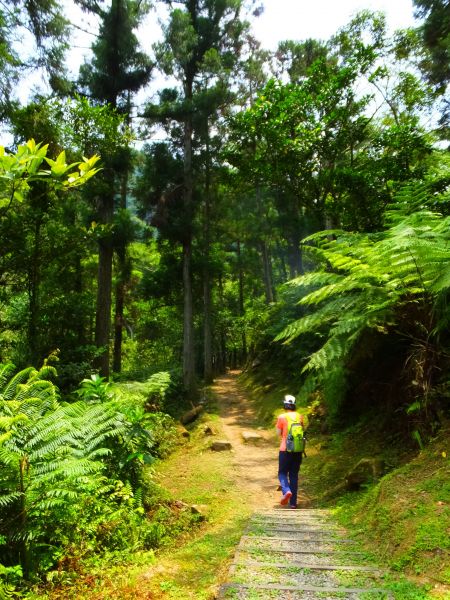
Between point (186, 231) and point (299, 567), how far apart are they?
1377cm

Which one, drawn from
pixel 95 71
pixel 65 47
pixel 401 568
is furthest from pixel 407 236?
pixel 95 71

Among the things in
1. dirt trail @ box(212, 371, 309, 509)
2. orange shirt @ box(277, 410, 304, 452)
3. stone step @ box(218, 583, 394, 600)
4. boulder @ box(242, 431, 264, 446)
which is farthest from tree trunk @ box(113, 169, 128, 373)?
stone step @ box(218, 583, 394, 600)

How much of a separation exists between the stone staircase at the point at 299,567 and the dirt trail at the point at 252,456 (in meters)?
2.26

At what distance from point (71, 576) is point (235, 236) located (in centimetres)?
2275

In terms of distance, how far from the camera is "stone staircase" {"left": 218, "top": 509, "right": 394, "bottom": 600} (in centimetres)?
270

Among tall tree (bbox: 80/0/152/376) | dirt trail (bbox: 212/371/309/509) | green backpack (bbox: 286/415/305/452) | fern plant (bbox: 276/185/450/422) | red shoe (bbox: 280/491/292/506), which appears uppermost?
tall tree (bbox: 80/0/152/376)

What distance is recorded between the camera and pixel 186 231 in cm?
1580

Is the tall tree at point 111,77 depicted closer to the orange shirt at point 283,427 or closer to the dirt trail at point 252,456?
the dirt trail at point 252,456

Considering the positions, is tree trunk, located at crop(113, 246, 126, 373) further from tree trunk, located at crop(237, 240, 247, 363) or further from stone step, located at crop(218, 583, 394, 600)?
stone step, located at crop(218, 583, 394, 600)

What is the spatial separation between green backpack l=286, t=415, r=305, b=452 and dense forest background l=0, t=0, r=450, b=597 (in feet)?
2.18

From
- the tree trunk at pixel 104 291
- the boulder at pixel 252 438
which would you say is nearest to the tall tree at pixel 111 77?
the tree trunk at pixel 104 291

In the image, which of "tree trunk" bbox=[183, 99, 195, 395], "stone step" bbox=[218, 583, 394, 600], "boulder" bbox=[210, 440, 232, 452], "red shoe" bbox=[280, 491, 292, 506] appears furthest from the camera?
"tree trunk" bbox=[183, 99, 195, 395]

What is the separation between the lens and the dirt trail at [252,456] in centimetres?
676

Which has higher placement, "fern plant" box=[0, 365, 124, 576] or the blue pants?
"fern plant" box=[0, 365, 124, 576]
